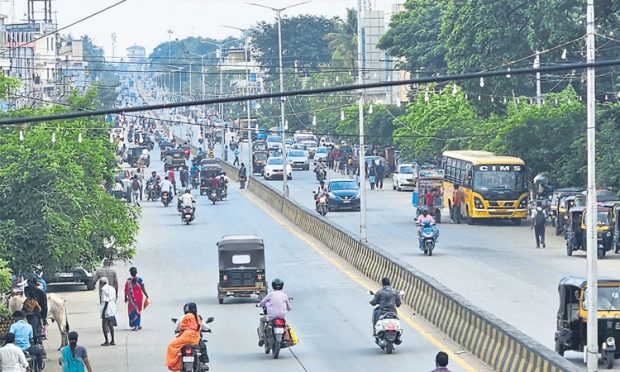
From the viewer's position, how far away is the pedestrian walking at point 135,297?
1215 inches

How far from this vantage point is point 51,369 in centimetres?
2647

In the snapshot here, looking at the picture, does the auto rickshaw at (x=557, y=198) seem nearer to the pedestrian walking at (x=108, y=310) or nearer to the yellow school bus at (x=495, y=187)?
the yellow school bus at (x=495, y=187)

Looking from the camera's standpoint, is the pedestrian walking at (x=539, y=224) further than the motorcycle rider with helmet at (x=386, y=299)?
Yes

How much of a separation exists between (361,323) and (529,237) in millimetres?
22981

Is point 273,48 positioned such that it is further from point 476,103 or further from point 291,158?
point 476,103

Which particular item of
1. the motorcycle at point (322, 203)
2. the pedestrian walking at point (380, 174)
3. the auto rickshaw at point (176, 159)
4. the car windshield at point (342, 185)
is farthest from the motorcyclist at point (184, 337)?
the auto rickshaw at point (176, 159)

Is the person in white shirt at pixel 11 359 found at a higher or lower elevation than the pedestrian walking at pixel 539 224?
higher

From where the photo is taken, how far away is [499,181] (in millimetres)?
58406

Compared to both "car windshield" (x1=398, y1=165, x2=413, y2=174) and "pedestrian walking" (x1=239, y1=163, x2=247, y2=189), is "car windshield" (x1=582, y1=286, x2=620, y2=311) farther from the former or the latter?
"pedestrian walking" (x1=239, y1=163, x2=247, y2=189)

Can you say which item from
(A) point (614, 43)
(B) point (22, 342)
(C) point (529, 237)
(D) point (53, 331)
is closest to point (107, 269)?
(D) point (53, 331)

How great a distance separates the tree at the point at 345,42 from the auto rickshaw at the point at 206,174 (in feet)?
208

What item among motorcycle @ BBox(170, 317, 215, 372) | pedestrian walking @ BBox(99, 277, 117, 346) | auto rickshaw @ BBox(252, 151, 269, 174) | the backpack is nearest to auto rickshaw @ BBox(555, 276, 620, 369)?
motorcycle @ BBox(170, 317, 215, 372)

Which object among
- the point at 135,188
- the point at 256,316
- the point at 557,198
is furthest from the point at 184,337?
the point at 135,188

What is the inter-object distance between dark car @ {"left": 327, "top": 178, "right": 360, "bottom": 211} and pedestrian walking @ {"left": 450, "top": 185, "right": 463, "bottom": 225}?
738 centimetres
